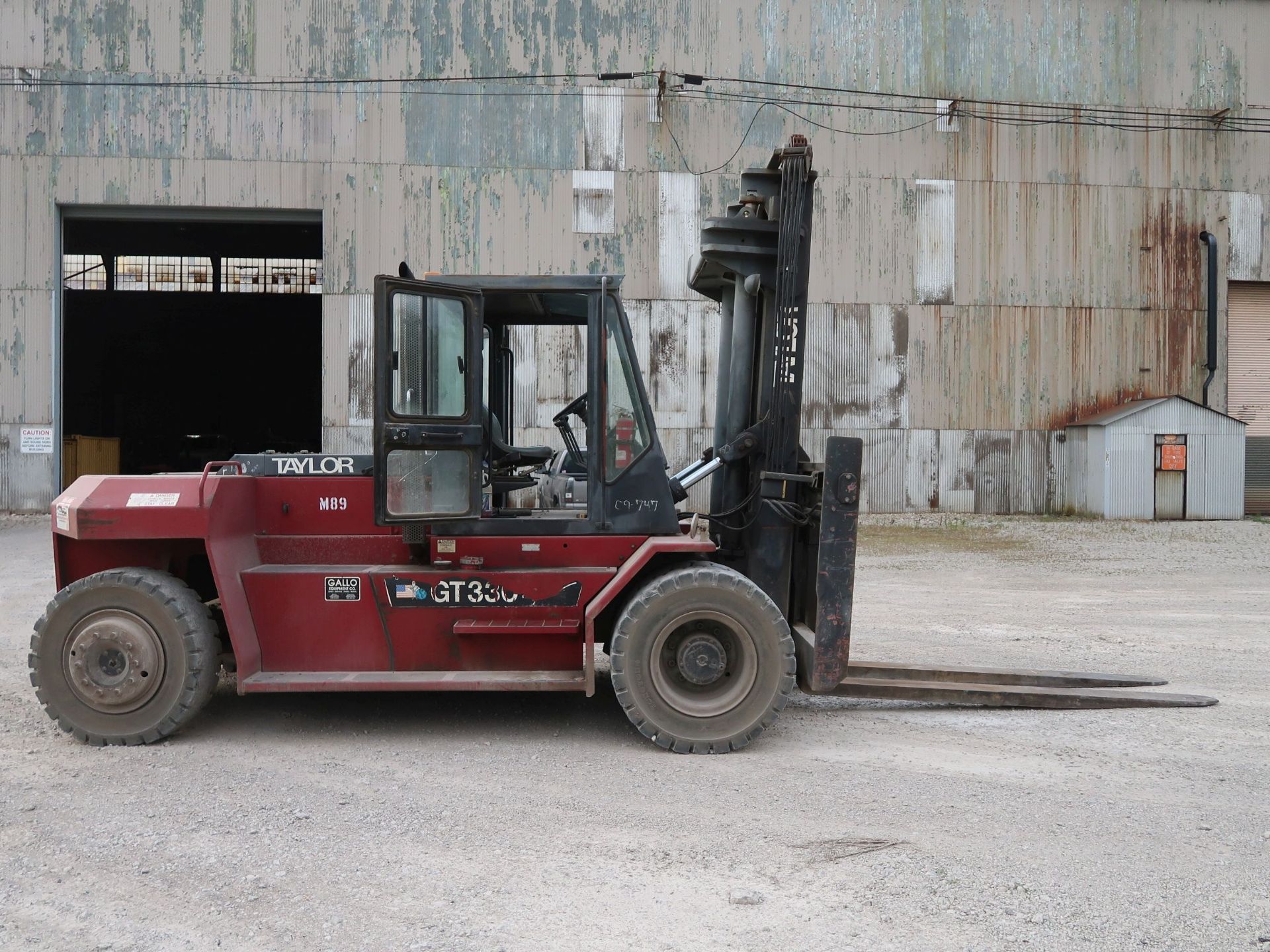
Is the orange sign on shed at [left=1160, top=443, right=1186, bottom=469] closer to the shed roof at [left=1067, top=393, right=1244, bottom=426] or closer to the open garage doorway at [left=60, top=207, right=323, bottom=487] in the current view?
the shed roof at [left=1067, top=393, right=1244, bottom=426]

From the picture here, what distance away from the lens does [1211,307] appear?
72.4 feet

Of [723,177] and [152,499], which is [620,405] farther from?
[723,177]

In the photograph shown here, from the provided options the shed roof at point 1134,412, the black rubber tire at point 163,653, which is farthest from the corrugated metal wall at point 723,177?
the black rubber tire at point 163,653

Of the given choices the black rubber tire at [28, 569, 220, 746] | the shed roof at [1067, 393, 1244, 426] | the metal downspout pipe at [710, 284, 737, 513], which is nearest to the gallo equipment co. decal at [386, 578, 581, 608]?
the black rubber tire at [28, 569, 220, 746]

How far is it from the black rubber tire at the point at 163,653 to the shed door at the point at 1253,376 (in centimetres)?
2379

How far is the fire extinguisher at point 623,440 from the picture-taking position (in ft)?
19.2

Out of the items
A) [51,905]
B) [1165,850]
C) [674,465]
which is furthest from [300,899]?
[674,465]

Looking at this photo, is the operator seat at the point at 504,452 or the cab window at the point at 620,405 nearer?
the cab window at the point at 620,405

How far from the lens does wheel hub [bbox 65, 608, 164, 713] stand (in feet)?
18.5

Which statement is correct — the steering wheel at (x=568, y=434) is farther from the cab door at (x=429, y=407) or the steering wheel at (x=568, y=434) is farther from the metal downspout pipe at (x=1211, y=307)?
the metal downspout pipe at (x=1211, y=307)

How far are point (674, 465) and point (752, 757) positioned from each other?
50.3ft

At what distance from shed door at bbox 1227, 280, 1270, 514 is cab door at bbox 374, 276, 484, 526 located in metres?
22.6

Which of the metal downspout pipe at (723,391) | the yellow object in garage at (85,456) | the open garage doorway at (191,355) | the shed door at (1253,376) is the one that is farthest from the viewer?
the open garage doorway at (191,355)

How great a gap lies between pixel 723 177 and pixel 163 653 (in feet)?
57.9
